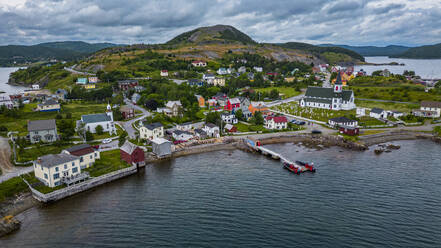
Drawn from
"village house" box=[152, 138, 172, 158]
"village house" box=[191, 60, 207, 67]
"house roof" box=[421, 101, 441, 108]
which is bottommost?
"village house" box=[152, 138, 172, 158]

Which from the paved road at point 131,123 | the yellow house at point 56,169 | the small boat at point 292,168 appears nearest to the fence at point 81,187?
the yellow house at point 56,169

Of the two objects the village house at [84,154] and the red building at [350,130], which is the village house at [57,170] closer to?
the village house at [84,154]

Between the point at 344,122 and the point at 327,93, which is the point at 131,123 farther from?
the point at 327,93

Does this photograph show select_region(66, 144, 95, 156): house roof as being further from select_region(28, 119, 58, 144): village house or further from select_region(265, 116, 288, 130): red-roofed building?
select_region(265, 116, 288, 130): red-roofed building

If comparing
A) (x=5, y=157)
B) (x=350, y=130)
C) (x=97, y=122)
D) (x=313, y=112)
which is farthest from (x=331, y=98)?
(x=5, y=157)

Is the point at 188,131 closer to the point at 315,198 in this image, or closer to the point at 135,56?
the point at 315,198

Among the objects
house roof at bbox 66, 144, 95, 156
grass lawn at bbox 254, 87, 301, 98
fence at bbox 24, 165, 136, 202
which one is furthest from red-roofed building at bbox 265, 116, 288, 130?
grass lawn at bbox 254, 87, 301, 98
